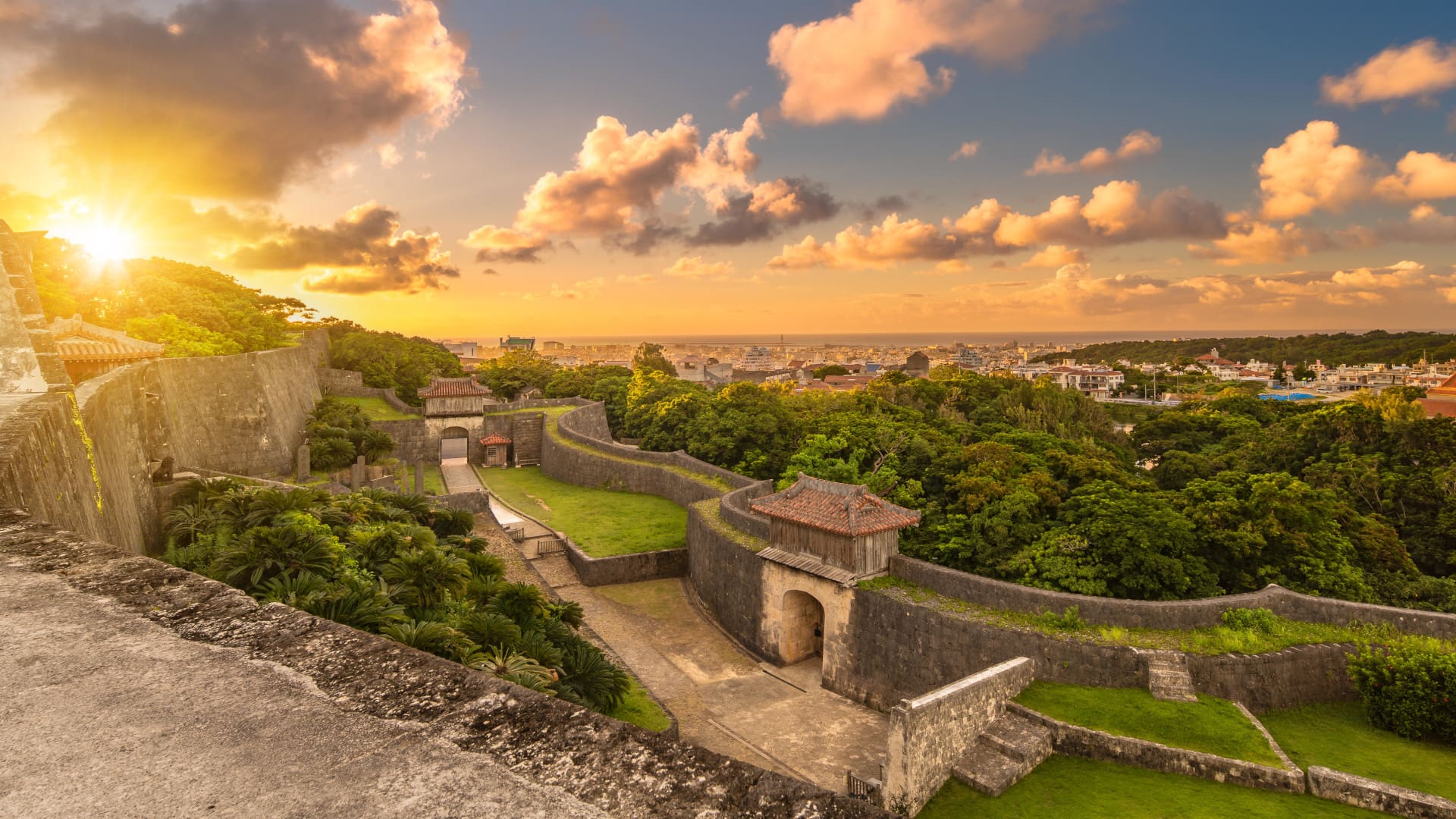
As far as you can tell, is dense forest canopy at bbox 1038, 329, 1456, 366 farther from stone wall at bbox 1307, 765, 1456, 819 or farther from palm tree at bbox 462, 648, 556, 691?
palm tree at bbox 462, 648, 556, 691

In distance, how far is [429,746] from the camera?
264 centimetres

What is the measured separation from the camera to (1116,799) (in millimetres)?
10672

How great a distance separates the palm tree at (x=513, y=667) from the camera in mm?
8305

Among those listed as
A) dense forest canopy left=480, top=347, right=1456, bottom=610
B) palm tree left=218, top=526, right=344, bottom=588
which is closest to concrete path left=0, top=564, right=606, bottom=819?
palm tree left=218, top=526, right=344, bottom=588

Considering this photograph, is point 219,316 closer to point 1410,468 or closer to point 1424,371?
point 1410,468

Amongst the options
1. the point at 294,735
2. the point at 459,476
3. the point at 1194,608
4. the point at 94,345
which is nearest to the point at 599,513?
the point at 459,476

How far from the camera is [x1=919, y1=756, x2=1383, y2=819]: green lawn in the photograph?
1014 centimetres

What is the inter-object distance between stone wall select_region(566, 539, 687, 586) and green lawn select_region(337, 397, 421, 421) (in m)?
16.8

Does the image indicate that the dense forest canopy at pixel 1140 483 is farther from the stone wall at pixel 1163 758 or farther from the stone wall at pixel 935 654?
the stone wall at pixel 1163 758

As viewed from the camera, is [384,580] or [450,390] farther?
[450,390]

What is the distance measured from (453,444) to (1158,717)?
3729 centimetres

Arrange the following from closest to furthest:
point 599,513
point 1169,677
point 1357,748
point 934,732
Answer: point 934,732 < point 1357,748 < point 1169,677 < point 599,513

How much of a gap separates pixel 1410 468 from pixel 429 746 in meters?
31.6

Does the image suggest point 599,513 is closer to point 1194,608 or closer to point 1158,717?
point 1194,608
